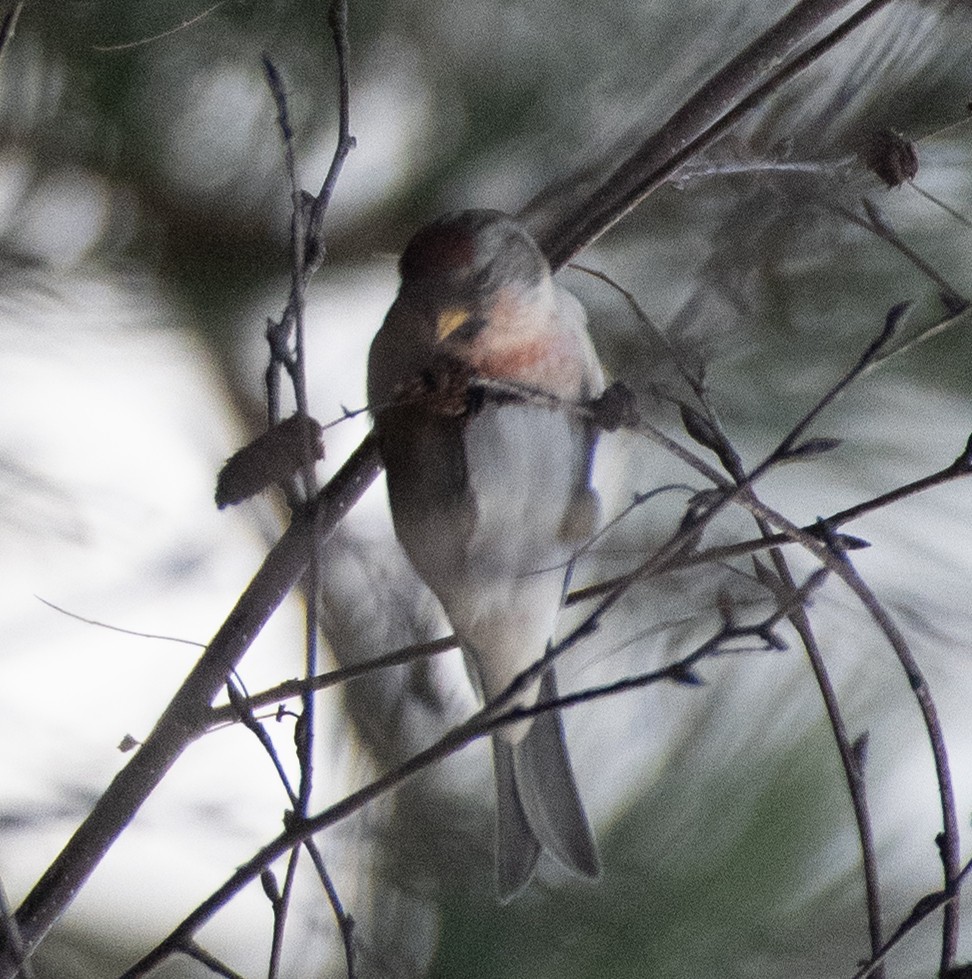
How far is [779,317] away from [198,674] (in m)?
0.54

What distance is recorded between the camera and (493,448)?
3.35ft

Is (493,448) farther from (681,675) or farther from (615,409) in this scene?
(681,675)

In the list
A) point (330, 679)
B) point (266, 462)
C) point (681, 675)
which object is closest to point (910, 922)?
point (681, 675)

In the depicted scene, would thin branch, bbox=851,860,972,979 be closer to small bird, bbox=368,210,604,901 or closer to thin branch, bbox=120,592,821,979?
thin branch, bbox=120,592,821,979

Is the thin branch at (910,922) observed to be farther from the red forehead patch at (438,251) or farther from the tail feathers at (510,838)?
the red forehead patch at (438,251)

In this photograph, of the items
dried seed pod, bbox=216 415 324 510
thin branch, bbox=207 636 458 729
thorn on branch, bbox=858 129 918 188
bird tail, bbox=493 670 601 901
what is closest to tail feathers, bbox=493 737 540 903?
bird tail, bbox=493 670 601 901

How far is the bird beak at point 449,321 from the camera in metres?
0.98

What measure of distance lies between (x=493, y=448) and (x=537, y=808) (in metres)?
0.29

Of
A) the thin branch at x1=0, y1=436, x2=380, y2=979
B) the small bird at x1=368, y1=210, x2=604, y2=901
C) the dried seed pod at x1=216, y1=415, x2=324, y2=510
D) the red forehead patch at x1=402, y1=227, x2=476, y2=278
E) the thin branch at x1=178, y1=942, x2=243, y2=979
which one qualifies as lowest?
the thin branch at x1=178, y1=942, x2=243, y2=979

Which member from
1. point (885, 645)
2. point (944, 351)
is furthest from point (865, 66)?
point (885, 645)

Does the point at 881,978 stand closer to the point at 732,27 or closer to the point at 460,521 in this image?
the point at 460,521

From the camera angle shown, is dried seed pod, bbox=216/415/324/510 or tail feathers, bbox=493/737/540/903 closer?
dried seed pod, bbox=216/415/324/510

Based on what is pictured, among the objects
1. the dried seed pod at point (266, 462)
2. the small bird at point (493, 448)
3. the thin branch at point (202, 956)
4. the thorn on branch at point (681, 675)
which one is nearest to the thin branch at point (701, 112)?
the small bird at point (493, 448)

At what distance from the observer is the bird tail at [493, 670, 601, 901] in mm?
1044
